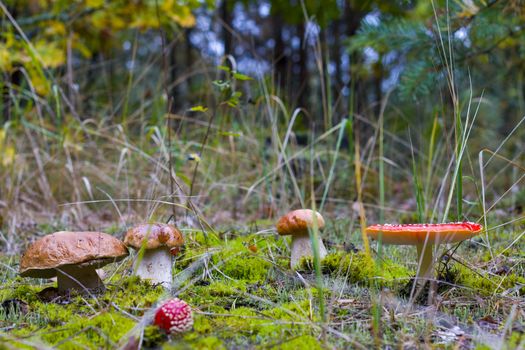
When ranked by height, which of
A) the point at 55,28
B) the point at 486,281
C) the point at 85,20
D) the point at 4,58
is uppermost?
the point at 85,20

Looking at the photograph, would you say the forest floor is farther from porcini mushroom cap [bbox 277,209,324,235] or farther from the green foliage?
the green foliage

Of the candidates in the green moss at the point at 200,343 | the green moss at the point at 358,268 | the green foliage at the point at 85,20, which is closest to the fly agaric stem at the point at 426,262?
the green moss at the point at 358,268

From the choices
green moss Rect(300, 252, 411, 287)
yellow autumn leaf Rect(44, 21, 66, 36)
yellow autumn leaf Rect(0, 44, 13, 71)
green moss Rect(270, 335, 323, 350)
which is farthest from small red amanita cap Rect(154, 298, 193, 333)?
yellow autumn leaf Rect(44, 21, 66, 36)

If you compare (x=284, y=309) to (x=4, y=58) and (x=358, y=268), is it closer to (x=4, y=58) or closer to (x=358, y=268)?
(x=358, y=268)

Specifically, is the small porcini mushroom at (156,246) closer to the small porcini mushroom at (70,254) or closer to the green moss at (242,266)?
the small porcini mushroom at (70,254)

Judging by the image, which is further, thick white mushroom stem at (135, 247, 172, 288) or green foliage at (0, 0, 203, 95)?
green foliage at (0, 0, 203, 95)

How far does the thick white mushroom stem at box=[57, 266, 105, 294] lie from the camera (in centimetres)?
201

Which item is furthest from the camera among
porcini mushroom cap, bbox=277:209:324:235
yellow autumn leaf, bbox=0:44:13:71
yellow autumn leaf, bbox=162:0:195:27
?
yellow autumn leaf, bbox=162:0:195:27

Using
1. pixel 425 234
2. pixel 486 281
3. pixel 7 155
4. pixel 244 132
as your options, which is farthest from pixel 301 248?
pixel 7 155

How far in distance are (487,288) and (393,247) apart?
3.05 feet

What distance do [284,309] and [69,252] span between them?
91cm

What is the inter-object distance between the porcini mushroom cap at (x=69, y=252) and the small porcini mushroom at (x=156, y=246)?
4.9 inches

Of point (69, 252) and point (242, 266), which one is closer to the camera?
point (69, 252)

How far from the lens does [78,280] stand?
2.02 meters
